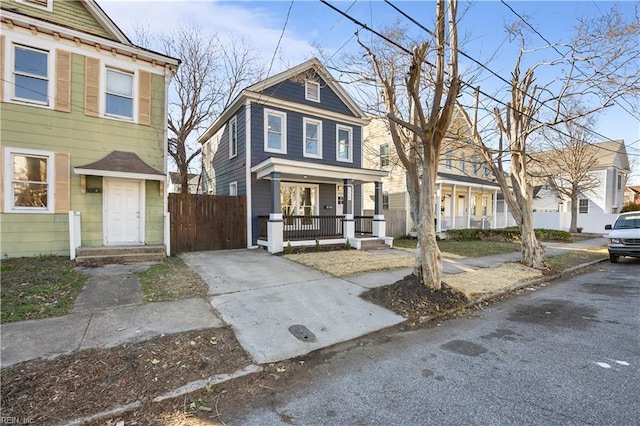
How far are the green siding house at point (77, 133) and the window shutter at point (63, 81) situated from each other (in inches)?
0.9

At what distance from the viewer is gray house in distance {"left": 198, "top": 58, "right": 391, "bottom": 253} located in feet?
37.4

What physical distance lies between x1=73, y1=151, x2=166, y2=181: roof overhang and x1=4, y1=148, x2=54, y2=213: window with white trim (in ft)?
2.62

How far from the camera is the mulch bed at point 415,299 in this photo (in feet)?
16.1

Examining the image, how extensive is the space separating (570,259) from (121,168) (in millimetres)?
15293

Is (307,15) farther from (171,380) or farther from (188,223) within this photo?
(188,223)

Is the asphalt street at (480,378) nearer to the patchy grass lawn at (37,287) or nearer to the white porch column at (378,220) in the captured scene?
the patchy grass lawn at (37,287)

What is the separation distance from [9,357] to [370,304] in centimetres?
474

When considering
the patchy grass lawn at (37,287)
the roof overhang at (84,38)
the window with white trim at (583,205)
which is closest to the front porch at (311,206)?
the roof overhang at (84,38)

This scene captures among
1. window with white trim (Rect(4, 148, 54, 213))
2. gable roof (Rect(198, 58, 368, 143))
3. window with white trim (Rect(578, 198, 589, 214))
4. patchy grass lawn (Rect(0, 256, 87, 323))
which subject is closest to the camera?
patchy grass lawn (Rect(0, 256, 87, 323))

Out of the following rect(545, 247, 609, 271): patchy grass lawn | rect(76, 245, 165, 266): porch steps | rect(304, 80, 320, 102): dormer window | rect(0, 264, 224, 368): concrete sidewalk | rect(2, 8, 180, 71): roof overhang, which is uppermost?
rect(304, 80, 320, 102): dormer window

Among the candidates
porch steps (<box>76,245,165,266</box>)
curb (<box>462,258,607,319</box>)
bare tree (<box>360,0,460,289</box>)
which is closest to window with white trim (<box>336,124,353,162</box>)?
bare tree (<box>360,0,460,289</box>)

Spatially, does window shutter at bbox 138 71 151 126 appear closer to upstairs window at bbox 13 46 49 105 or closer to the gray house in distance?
upstairs window at bbox 13 46 49 105

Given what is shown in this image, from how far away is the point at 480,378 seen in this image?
298 centimetres

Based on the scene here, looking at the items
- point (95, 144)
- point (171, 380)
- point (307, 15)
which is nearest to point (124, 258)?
point (95, 144)
